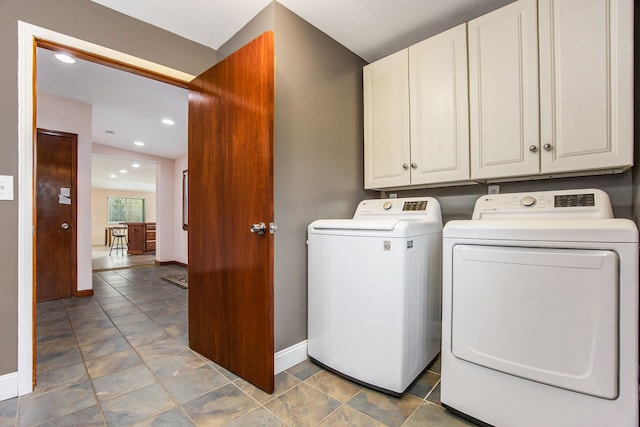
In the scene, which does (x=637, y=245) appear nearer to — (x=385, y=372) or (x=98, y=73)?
(x=385, y=372)

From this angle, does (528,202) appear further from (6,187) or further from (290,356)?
(6,187)

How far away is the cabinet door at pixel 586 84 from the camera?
1.39 m

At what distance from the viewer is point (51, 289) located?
3432 millimetres

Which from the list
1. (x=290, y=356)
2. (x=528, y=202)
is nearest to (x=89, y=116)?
(x=290, y=356)

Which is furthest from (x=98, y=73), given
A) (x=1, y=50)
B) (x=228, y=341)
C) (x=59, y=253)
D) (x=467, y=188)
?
(x=467, y=188)

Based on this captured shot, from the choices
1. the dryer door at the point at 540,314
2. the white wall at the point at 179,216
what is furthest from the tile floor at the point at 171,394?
the white wall at the point at 179,216

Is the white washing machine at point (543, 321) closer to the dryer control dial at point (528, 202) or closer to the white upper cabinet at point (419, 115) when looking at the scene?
the dryer control dial at point (528, 202)

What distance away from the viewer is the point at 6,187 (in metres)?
1.50

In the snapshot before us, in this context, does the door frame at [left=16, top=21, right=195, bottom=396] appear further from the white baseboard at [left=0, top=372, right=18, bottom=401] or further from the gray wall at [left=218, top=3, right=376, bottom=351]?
the gray wall at [left=218, top=3, right=376, bottom=351]

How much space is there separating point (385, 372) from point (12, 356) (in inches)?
77.7

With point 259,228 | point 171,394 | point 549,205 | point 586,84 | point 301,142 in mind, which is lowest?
point 171,394

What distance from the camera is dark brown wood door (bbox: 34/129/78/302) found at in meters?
3.37

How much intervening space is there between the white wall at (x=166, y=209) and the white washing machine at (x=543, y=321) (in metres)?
5.87

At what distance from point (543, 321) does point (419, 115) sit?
146 centimetres
